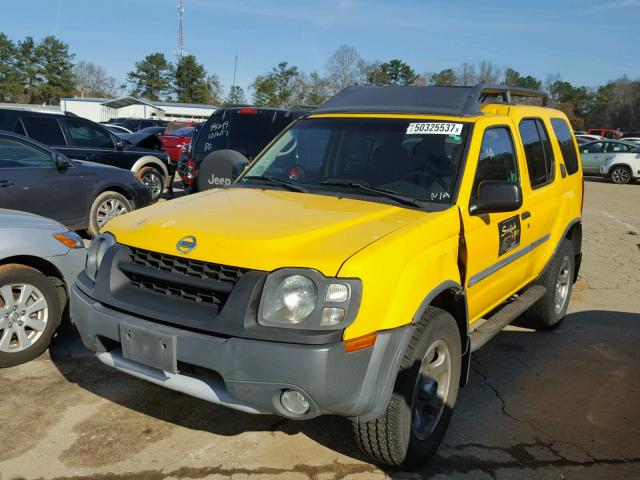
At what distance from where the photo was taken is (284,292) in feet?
8.96

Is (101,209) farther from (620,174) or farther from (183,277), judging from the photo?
(620,174)

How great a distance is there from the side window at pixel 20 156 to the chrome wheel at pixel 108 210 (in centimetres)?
98

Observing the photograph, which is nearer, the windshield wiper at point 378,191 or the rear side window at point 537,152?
the windshield wiper at point 378,191

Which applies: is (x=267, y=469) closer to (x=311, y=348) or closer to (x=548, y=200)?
(x=311, y=348)

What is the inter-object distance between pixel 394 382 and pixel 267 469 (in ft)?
2.90

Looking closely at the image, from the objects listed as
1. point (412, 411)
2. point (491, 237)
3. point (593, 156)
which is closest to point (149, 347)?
point (412, 411)

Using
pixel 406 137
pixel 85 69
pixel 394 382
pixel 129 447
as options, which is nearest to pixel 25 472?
pixel 129 447

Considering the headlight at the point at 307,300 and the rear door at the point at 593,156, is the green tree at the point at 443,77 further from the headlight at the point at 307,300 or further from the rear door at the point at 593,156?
the headlight at the point at 307,300

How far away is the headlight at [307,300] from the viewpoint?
2.67m

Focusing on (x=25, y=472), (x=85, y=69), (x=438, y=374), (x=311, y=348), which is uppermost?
(x=85, y=69)

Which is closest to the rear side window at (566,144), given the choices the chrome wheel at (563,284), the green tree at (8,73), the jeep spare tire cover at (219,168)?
the chrome wheel at (563,284)

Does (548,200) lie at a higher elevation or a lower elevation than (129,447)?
higher

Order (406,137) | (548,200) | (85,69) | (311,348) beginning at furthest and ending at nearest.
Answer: (85,69) → (548,200) → (406,137) → (311,348)

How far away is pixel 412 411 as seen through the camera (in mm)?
3094
